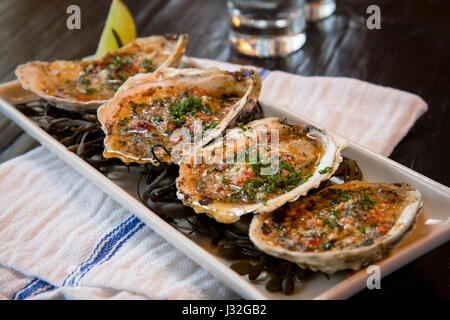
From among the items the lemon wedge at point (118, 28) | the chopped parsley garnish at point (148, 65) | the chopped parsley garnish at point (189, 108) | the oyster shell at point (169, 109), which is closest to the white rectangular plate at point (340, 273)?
the oyster shell at point (169, 109)

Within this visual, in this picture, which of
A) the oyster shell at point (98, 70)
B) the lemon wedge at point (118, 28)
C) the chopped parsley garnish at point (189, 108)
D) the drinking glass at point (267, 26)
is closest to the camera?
the chopped parsley garnish at point (189, 108)

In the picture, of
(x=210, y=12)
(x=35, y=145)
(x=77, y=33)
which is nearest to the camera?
(x=35, y=145)

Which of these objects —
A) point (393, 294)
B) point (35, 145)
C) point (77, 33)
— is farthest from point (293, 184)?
point (77, 33)

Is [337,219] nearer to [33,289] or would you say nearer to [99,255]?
[99,255]

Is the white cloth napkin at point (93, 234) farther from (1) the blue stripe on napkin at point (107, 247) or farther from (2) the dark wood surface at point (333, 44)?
(2) the dark wood surface at point (333, 44)

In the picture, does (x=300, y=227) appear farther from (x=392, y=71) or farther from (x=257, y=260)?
(x=392, y=71)

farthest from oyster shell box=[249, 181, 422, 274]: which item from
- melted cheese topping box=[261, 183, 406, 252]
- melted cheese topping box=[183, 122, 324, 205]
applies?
melted cheese topping box=[183, 122, 324, 205]
